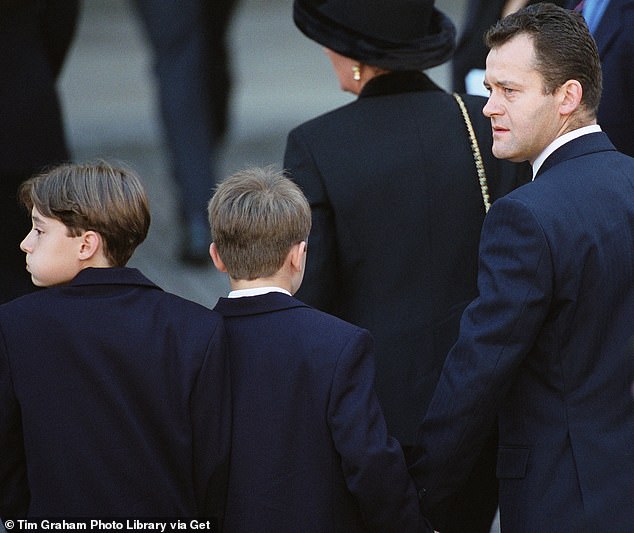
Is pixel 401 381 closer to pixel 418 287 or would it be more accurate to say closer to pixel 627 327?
pixel 418 287

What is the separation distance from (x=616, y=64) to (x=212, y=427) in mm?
1472

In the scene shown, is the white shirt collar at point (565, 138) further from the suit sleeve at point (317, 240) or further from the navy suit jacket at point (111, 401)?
the navy suit jacket at point (111, 401)

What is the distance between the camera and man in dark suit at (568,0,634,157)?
3.59 meters

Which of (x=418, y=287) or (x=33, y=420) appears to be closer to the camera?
(x=33, y=420)

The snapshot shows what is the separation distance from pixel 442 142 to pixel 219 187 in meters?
0.67

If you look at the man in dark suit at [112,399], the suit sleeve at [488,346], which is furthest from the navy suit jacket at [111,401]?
the suit sleeve at [488,346]

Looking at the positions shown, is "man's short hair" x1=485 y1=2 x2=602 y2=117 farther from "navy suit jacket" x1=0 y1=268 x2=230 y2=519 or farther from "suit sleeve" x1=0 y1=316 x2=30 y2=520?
"suit sleeve" x1=0 y1=316 x2=30 y2=520

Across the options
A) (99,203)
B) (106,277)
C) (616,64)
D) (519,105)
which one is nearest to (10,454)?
(106,277)

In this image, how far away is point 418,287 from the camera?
3.39 meters

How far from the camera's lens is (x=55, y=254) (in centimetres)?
291

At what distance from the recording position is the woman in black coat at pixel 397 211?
11.1ft

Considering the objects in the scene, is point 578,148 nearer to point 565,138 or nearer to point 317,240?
point 565,138

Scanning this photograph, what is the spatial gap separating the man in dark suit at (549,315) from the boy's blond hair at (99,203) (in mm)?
707

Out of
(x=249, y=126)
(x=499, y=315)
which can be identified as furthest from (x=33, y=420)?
(x=249, y=126)
